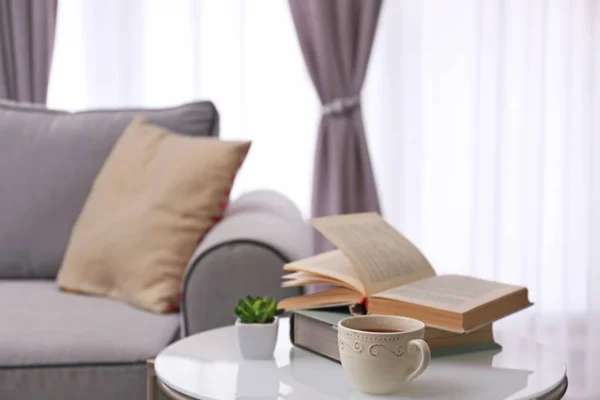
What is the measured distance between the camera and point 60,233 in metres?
1.88

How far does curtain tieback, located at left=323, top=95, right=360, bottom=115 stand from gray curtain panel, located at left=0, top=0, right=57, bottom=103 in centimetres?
98

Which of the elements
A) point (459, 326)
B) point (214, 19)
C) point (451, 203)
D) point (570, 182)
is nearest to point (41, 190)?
point (214, 19)

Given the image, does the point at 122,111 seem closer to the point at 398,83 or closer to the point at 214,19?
the point at 214,19

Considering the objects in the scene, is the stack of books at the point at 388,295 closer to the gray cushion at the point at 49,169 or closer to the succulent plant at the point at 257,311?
the succulent plant at the point at 257,311

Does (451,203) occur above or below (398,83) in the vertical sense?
below

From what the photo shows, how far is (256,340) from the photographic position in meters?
1.02

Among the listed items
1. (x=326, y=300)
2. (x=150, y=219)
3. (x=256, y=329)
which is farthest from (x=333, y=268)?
(x=150, y=219)

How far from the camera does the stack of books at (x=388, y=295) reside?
38.7 inches

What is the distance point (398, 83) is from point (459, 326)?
192 centimetres

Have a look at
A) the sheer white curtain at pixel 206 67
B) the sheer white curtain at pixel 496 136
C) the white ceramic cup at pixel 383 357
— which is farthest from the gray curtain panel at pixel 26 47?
the white ceramic cup at pixel 383 357

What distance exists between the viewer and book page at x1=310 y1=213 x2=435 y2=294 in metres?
1.06

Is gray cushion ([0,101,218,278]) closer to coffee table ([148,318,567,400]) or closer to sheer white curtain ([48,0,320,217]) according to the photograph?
sheer white curtain ([48,0,320,217])

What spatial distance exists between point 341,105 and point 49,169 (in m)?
1.02

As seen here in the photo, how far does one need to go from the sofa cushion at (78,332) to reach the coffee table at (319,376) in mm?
255
